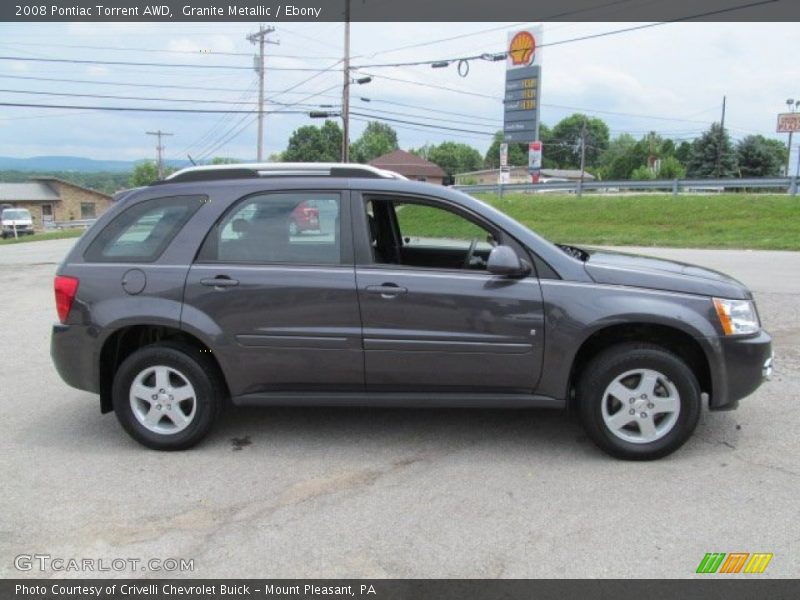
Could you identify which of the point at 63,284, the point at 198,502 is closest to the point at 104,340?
the point at 63,284

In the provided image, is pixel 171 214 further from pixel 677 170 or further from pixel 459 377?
pixel 677 170

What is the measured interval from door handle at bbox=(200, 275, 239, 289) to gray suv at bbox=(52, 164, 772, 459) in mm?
14

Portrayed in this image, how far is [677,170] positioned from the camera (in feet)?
248

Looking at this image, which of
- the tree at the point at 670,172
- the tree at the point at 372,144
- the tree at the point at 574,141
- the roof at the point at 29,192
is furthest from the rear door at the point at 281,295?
the tree at the point at 574,141

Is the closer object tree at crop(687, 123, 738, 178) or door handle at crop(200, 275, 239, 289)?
door handle at crop(200, 275, 239, 289)

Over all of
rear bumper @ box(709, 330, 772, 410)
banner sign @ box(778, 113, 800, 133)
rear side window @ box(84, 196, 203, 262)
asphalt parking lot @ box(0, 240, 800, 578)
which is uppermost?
banner sign @ box(778, 113, 800, 133)

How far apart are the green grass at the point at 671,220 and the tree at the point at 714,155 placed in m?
38.6

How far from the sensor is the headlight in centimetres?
381

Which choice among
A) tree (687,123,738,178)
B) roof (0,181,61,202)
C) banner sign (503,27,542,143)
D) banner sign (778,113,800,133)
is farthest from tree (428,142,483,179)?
banner sign (778,113,800,133)

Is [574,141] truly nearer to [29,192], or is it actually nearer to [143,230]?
[29,192]

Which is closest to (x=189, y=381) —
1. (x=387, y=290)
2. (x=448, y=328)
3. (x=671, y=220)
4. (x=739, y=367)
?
(x=387, y=290)

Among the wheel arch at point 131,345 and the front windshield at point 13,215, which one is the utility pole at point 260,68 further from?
the wheel arch at point 131,345

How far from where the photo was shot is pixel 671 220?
24.2m

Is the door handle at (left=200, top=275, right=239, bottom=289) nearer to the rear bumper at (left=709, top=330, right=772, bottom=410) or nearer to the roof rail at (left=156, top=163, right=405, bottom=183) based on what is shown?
the roof rail at (left=156, top=163, right=405, bottom=183)
